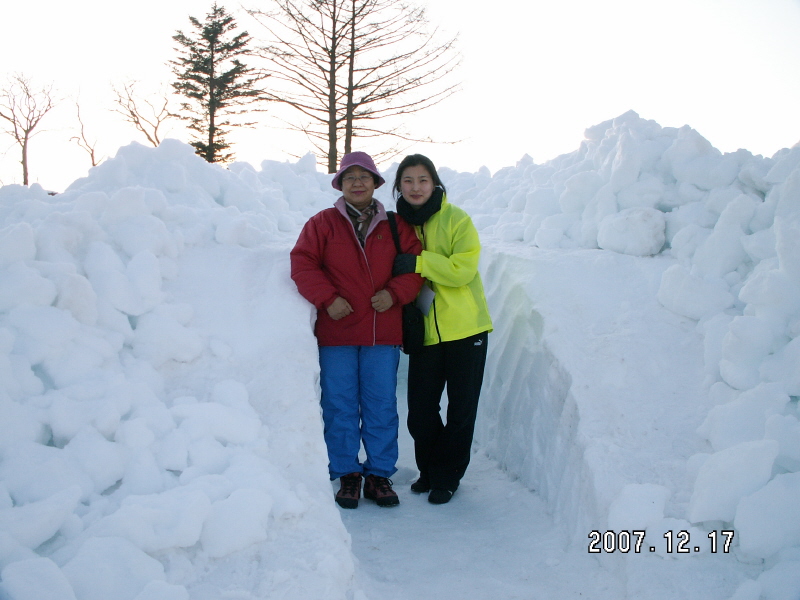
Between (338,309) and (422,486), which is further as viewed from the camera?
(422,486)

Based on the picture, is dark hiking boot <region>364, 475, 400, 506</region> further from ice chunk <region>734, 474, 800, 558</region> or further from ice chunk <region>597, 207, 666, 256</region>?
ice chunk <region>597, 207, 666, 256</region>

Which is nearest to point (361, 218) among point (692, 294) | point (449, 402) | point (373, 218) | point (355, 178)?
point (373, 218)

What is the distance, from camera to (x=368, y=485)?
3396mm

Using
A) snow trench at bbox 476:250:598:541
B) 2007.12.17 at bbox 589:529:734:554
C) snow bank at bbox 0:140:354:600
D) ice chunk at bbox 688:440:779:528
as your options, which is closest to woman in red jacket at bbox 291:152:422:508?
snow bank at bbox 0:140:354:600

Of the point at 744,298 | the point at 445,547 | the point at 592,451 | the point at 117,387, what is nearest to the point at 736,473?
the point at 592,451

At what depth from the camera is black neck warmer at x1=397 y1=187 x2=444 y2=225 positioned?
3.34m

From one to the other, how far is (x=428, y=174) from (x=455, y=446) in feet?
5.05

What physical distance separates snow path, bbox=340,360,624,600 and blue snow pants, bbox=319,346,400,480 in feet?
0.95

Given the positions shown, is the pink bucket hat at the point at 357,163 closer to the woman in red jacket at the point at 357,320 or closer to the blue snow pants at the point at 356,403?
the woman in red jacket at the point at 357,320

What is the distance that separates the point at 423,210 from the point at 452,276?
0.41 meters

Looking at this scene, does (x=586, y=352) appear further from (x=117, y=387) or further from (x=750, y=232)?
(x=117, y=387)

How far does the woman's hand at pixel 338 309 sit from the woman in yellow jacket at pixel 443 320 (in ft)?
1.11

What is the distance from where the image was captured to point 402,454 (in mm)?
4426

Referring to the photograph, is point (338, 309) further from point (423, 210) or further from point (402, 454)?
point (402, 454)
